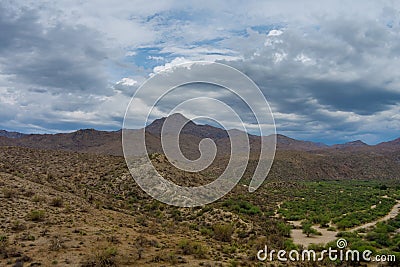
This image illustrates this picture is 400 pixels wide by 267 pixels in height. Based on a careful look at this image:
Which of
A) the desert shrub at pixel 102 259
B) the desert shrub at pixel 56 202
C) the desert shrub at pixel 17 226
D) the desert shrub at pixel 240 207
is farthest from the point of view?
the desert shrub at pixel 240 207

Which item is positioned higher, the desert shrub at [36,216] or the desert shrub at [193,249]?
the desert shrub at [36,216]

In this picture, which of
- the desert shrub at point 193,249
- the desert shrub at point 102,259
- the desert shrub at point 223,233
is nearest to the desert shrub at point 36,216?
the desert shrub at point 102,259

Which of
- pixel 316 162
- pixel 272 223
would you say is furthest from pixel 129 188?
pixel 316 162

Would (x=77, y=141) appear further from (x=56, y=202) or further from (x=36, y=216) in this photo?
(x=36, y=216)

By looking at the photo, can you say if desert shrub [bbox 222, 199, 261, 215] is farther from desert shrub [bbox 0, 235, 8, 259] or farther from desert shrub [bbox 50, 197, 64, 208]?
desert shrub [bbox 0, 235, 8, 259]

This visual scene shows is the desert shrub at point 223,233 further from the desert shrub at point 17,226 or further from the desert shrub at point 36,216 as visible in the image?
the desert shrub at point 17,226

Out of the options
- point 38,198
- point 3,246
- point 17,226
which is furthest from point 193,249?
point 38,198

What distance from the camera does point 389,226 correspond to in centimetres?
2619

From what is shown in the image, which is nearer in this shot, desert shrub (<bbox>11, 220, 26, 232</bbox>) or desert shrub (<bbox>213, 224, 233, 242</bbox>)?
desert shrub (<bbox>11, 220, 26, 232</bbox>)

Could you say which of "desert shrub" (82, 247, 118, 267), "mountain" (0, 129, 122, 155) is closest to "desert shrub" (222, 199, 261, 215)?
"desert shrub" (82, 247, 118, 267)

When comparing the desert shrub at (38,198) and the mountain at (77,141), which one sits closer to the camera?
the desert shrub at (38,198)

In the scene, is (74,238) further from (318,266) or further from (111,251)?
(318,266)

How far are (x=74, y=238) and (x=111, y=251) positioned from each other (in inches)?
128

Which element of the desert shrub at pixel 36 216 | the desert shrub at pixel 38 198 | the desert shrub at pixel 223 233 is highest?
the desert shrub at pixel 38 198
